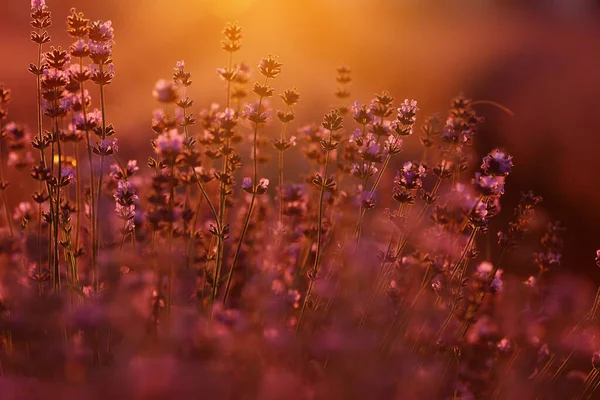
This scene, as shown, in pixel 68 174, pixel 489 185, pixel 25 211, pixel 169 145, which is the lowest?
pixel 25 211

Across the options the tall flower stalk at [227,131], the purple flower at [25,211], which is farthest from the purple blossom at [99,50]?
the purple flower at [25,211]

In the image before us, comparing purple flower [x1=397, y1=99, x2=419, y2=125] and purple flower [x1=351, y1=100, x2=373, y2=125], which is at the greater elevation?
purple flower [x1=397, y1=99, x2=419, y2=125]

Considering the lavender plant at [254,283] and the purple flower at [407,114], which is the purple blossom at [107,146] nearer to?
the lavender plant at [254,283]

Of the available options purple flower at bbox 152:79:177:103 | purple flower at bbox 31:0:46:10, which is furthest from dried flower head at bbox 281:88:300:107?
purple flower at bbox 31:0:46:10

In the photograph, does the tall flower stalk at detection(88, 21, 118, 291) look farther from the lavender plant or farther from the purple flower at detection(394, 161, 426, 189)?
the purple flower at detection(394, 161, 426, 189)

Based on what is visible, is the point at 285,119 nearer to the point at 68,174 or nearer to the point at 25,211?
the point at 68,174

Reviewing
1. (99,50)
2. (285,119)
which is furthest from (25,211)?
(285,119)

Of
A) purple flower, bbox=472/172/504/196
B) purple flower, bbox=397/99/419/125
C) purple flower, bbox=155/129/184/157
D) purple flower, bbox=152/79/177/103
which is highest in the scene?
purple flower, bbox=397/99/419/125

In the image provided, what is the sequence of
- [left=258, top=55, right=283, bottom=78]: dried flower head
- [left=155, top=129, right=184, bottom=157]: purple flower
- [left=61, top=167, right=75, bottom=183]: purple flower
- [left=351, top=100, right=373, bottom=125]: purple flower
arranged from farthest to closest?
1. [left=351, top=100, right=373, bottom=125]: purple flower
2. [left=258, top=55, right=283, bottom=78]: dried flower head
3. [left=61, top=167, right=75, bottom=183]: purple flower
4. [left=155, top=129, right=184, bottom=157]: purple flower
